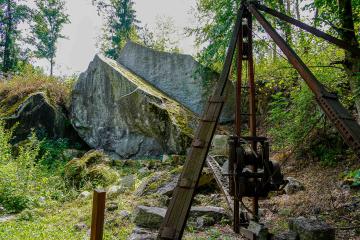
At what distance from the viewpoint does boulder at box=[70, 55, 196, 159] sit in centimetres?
1112

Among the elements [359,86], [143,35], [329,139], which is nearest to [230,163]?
[359,86]

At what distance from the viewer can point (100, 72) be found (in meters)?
13.2

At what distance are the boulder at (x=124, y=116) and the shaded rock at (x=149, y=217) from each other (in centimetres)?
539

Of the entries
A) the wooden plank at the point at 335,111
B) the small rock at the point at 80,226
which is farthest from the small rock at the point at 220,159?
the wooden plank at the point at 335,111

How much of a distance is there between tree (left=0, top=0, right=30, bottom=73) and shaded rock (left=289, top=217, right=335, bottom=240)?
25784 mm

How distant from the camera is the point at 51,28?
29.6 m

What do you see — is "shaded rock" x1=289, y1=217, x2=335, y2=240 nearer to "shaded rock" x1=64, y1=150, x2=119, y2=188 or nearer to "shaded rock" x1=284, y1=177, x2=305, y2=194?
"shaded rock" x1=284, y1=177, x2=305, y2=194

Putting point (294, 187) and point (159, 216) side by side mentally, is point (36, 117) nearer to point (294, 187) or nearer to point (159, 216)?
point (159, 216)

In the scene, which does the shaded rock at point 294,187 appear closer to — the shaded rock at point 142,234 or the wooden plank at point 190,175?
the shaded rock at point 142,234

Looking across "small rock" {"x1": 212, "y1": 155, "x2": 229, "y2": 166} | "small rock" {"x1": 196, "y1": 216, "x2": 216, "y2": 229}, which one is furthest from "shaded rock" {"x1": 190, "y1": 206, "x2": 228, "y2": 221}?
"small rock" {"x1": 212, "y1": 155, "x2": 229, "y2": 166}

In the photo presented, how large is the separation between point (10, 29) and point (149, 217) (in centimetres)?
2451

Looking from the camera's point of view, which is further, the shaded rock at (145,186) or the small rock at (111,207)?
the shaded rock at (145,186)

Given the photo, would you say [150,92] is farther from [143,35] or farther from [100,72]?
[143,35]

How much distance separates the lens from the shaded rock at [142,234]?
14.9ft
